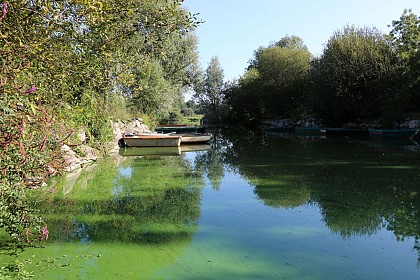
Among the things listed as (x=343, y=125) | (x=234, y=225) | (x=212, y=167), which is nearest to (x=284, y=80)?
(x=343, y=125)

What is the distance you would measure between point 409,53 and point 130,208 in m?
27.1

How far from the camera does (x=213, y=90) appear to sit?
50.4m

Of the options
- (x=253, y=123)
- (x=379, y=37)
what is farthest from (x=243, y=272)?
(x=253, y=123)

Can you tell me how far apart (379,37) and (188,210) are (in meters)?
29.1

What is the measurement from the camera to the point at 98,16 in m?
4.23

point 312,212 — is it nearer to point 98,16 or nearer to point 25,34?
point 98,16

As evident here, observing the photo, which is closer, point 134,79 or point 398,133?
point 134,79

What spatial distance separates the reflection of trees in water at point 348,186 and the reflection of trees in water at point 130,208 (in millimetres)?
1959

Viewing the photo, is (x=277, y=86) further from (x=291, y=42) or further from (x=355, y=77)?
(x=291, y=42)

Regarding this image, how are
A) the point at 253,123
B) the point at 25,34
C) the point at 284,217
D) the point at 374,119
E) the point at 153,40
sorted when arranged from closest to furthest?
the point at 25,34, the point at 153,40, the point at 284,217, the point at 374,119, the point at 253,123

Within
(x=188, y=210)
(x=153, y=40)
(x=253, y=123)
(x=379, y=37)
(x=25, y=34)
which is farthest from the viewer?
(x=253, y=123)

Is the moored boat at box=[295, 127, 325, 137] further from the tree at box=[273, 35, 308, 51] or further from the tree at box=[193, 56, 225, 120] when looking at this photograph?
the tree at box=[273, 35, 308, 51]

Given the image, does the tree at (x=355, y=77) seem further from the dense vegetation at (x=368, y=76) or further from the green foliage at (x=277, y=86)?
the green foliage at (x=277, y=86)

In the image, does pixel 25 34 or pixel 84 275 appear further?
pixel 84 275
